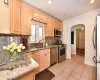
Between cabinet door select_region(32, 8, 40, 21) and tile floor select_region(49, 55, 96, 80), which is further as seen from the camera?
cabinet door select_region(32, 8, 40, 21)

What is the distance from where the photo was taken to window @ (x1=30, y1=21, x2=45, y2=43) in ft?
11.2

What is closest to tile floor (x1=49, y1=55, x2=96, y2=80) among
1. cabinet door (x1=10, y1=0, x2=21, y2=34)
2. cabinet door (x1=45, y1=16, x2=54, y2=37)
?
cabinet door (x1=45, y1=16, x2=54, y2=37)

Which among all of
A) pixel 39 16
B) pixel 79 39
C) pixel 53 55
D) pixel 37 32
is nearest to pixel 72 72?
pixel 53 55

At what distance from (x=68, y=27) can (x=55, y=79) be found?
11.1ft

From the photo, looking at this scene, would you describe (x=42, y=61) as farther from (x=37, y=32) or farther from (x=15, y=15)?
(x=15, y=15)

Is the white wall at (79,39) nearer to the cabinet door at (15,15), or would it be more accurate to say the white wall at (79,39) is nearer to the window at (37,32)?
the window at (37,32)

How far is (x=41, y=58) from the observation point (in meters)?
2.96

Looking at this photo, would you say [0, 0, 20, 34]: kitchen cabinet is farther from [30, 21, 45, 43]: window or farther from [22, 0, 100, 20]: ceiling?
[30, 21, 45, 43]: window

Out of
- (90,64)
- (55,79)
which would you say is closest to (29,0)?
(55,79)

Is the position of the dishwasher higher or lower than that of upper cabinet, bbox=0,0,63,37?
lower

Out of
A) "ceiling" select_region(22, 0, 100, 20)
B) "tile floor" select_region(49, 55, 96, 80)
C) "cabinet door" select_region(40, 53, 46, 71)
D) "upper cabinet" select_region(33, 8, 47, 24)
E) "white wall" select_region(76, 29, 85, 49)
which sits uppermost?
"ceiling" select_region(22, 0, 100, 20)

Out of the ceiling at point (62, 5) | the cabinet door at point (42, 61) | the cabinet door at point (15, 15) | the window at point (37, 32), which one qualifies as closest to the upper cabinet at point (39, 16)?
the ceiling at point (62, 5)

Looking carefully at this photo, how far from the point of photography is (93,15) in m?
3.89

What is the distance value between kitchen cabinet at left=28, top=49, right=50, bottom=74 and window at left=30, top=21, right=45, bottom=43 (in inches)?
29.0
